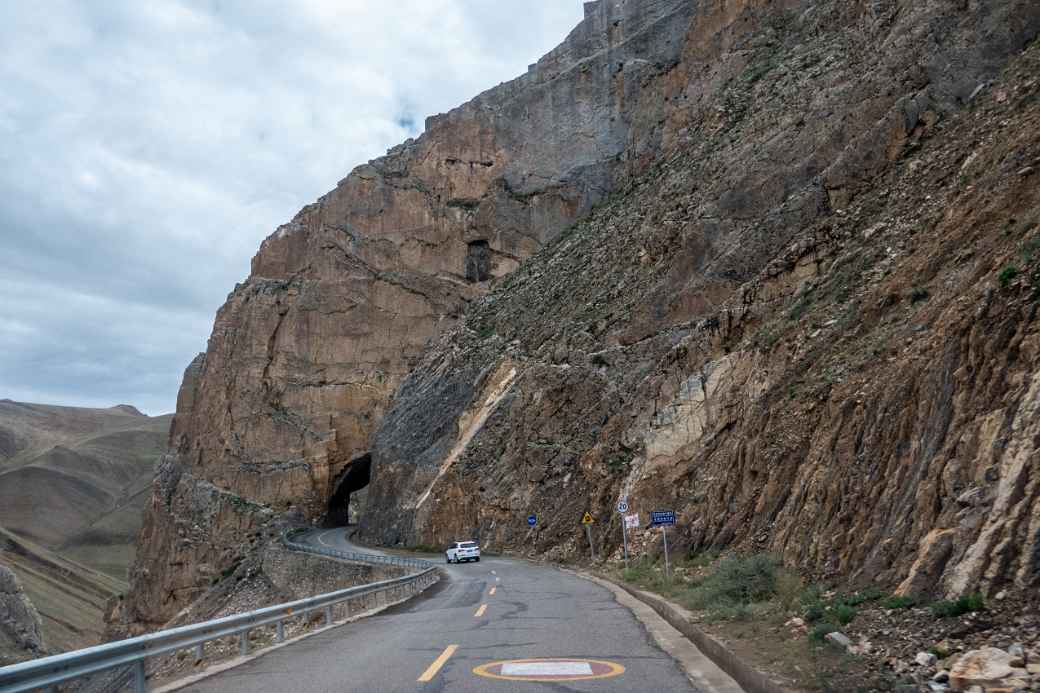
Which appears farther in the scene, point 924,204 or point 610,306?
point 610,306

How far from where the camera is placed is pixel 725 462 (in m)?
21.3

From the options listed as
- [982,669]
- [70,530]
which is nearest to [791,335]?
[982,669]

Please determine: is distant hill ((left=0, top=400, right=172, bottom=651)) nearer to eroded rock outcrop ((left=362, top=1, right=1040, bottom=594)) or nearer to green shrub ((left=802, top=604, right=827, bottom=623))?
eroded rock outcrop ((left=362, top=1, right=1040, bottom=594))

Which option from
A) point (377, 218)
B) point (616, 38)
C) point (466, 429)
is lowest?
point (466, 429)

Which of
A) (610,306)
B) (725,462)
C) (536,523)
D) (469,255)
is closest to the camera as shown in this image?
(725,462)

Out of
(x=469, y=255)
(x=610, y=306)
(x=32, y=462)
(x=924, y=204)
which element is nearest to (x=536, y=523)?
(x=610, y=306)

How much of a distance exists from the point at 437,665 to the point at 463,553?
95.9ft

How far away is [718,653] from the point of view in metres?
8.47

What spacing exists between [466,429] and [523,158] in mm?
30641

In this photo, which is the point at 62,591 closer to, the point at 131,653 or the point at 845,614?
the point at 131,653

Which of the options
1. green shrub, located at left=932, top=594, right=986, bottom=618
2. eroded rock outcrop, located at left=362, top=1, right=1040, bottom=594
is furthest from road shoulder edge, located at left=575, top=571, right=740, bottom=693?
eroded rock outcrop, located at left=362, top=1, right=1040, bottom=594

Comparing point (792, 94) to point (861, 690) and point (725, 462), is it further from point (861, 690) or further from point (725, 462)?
point (861, 690)

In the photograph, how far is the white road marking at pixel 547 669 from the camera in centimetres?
832

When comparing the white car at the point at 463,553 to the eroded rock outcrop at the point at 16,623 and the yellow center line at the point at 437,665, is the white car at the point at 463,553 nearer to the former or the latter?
the eroded rock outcrop at the point at 16,623
